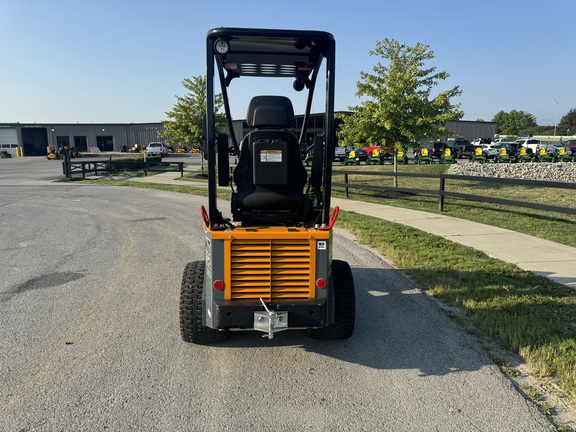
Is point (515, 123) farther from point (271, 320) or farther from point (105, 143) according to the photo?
point (271, 320)

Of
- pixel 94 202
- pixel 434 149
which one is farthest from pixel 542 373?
pixel 434 149

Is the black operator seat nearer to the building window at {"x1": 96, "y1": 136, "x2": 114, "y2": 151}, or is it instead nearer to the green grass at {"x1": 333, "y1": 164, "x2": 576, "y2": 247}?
the green grass at {"x1": 333, "y1": 164, "x2": 576, "y2": 247}

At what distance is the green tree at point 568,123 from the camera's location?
11856 cm

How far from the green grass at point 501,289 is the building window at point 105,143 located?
6922 centimetres

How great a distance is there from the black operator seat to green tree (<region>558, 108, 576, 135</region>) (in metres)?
135

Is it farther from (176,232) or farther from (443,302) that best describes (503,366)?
(176,232)

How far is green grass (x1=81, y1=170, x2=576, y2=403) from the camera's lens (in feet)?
12.4

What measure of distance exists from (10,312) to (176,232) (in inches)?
189

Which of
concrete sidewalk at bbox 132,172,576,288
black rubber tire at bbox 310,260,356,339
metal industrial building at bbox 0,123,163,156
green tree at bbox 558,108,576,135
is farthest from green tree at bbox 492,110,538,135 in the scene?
black rubber tire at bbox 310,260,356,339

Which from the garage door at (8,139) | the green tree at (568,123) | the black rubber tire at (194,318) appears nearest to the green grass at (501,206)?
the black rubber tire at (194,318)

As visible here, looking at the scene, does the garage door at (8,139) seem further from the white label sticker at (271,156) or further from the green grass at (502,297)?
the white label sticker at (271,156)

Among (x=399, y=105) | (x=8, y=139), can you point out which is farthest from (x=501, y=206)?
(x=8, y=139)

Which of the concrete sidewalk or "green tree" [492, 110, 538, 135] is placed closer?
the concrete sidewalk

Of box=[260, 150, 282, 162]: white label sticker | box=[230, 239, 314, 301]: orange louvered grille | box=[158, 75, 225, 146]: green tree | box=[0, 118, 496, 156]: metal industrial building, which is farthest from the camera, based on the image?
box=[0, 118, 496, 156]: metal industrial building
